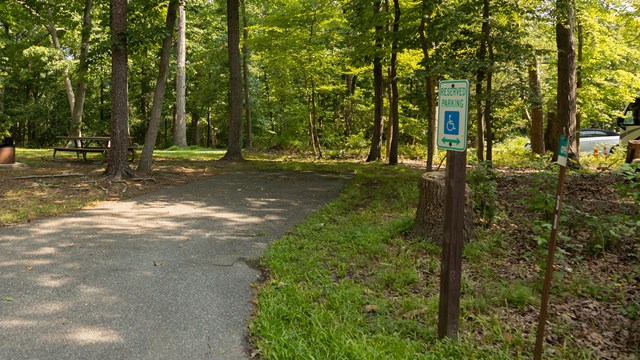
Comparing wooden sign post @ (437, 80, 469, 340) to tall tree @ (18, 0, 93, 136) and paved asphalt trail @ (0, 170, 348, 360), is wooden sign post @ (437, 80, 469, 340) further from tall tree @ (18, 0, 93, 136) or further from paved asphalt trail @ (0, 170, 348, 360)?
tall tree @ (18, 0, 93, 136)

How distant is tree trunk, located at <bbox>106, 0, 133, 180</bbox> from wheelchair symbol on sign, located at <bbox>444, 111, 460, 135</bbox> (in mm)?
8243

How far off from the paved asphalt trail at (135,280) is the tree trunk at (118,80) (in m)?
2.28

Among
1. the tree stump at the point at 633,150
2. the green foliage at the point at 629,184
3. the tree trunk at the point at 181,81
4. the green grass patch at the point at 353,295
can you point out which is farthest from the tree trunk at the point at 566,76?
the tree trunk at the point at 181,81

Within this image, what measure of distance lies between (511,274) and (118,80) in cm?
843

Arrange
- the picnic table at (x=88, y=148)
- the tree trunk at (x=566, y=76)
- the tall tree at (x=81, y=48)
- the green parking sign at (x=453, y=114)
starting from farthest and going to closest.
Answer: the tall tree at (x=81, y=48)
the picnic table at (x=88, y=148)
the tree trunk at (x=566, y=76)
the green parking sign at (x=453, y=114)

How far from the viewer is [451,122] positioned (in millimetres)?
2961

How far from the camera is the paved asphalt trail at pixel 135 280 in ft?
9.95

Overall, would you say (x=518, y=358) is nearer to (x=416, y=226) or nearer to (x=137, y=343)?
(x=137, y=343)

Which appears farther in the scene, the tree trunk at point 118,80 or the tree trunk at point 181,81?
the tree trunk at point 181,81

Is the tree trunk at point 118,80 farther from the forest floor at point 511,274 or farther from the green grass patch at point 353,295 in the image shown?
the green grass patch at point 353,295

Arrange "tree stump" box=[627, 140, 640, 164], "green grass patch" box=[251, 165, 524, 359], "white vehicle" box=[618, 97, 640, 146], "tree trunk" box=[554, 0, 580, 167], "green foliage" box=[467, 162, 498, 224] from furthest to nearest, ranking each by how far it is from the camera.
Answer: "white vehicle" box=[618, 97, 640, 146], "tree trunk" box=[554, 0, 580, 167], "tree stump" box=[627, 140, 640, 164], "green foliage" box=[467, 162, 498, 224], "green grass patch" box=[251, 165, 524, 359]

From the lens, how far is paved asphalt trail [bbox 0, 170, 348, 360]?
303cm

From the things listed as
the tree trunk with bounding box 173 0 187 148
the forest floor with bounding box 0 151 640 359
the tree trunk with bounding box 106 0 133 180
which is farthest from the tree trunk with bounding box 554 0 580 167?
the tree trunk with bounding box 173 0 187 148

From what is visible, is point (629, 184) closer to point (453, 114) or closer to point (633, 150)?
point (453, 114)
